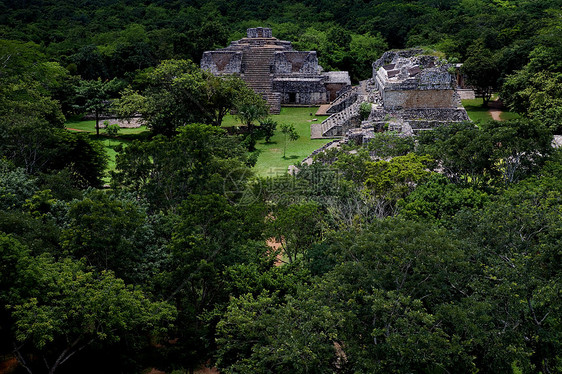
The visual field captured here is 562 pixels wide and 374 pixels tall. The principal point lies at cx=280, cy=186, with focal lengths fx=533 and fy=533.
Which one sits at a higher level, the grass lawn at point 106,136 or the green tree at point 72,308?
the grass lawn at point 106,136

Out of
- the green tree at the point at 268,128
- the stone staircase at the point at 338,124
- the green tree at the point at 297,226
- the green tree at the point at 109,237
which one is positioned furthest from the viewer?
the stone staircase at the point at 338,124

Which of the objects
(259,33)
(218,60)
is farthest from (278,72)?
(259,33)

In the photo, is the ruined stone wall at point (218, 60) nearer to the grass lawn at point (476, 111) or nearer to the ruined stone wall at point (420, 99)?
the ruined stone wall at point (420, 99)

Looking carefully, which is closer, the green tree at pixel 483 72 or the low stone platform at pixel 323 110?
the green tree at pixel 483 72

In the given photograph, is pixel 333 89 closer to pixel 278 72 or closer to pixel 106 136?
pixel 278 72

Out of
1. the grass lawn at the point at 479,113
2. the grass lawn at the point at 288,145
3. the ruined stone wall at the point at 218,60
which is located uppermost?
the ruined stone wall at the point at 218,60

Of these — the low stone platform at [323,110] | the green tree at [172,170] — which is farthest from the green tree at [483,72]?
the green tree at [172,170]

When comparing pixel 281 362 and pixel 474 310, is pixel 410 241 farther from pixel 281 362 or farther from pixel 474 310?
pixel 281 362
